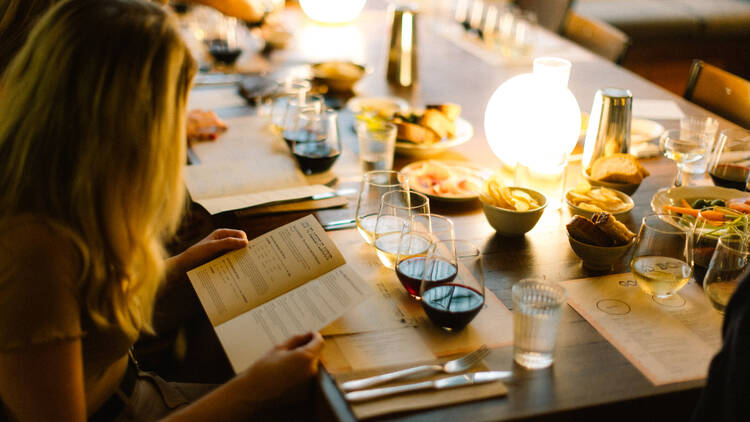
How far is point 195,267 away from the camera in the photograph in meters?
1.35

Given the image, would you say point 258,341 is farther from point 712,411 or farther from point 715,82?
point 715,82

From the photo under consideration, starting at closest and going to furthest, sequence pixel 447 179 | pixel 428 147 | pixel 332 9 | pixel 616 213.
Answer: pixel 616 213 → pixel 447 179 → pixel 428 147 → pixel 332 9

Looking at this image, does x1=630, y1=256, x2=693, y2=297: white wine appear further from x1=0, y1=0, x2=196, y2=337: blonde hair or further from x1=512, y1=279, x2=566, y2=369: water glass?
x1=0, y1=0, x2=196, y2=337: blonde hair

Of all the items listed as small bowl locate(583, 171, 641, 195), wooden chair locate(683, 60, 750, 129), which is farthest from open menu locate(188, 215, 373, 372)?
wooden chair locate(683, 60, 750, 129)

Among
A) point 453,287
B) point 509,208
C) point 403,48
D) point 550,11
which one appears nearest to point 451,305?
point 453,287

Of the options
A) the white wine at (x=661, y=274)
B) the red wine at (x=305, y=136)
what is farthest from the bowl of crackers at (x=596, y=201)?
the red wine at (x=305, y=136)

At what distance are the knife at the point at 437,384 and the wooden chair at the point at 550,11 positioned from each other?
2.71 metres

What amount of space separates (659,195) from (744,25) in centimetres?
405

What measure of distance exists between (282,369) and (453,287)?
31 cm

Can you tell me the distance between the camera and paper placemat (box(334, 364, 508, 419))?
2.98 feet

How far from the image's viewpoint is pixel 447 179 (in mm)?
1666

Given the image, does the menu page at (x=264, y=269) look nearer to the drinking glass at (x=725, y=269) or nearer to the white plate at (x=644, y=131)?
the drinking glass at (x=725, y=269)

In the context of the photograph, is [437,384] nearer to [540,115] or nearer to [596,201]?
[596,201]

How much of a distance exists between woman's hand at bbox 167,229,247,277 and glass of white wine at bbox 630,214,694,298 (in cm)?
76
